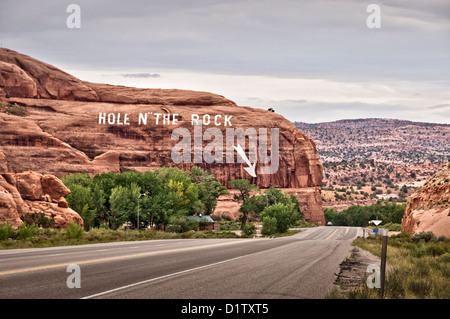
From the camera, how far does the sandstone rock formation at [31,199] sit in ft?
143

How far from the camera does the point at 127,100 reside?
15362 centimetres

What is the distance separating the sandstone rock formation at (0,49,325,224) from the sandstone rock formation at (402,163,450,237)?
8699 cm

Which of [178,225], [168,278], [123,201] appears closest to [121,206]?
[123,201]

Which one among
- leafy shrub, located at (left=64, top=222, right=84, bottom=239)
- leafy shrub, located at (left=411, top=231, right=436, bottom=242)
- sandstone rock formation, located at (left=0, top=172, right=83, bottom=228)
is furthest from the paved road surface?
sandstone rock formation, located at (left=0, top=172, right=83, bottom=228)

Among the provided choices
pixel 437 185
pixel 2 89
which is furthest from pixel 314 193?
pixel 437 185

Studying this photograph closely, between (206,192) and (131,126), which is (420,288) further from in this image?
(131,126)

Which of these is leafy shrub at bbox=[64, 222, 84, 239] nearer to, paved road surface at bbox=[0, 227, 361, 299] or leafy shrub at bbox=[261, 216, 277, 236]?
paved road surface at bbox=[0, 227, 361, 299]

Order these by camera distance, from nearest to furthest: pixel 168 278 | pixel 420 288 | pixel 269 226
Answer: pixel 420 288, pixel 168 278, pixel 269 226

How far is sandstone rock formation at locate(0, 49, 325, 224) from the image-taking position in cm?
13862

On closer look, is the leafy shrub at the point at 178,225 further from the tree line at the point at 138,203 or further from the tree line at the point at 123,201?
the tree line at the point at 123,201

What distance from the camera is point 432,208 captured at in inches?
1967

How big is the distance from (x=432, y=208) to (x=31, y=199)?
36051 mm

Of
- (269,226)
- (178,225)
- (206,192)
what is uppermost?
(206,192)
